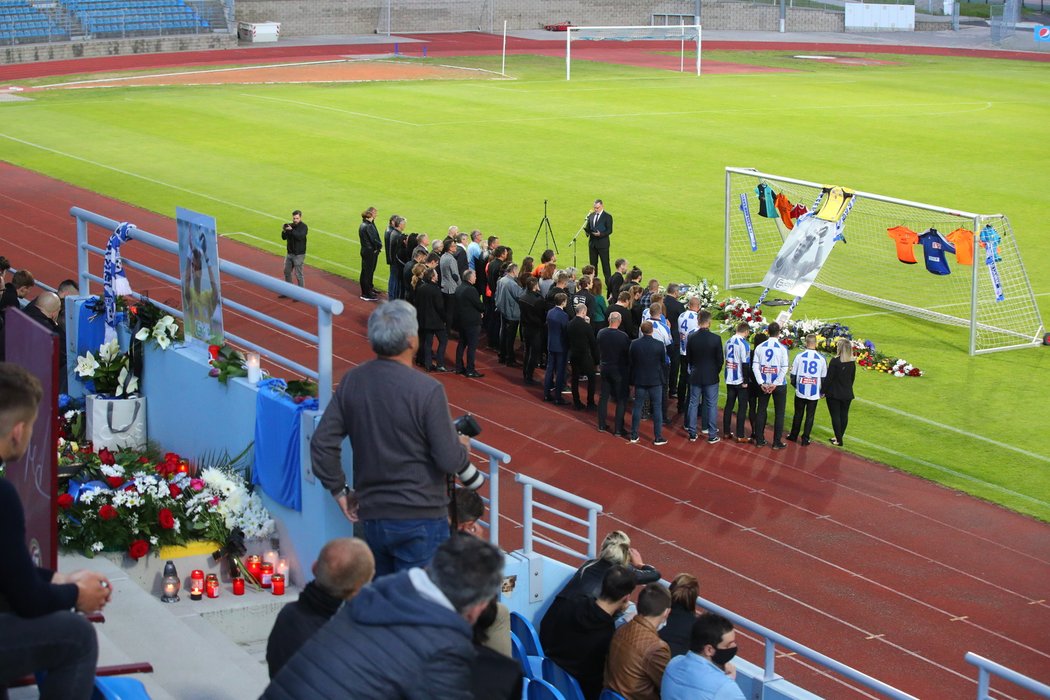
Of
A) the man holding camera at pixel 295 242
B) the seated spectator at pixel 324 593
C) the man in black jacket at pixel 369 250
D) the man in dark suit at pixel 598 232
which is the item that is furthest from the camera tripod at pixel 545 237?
the seated spectator at pixel 324 593

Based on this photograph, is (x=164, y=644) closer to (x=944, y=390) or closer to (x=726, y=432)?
(x=726, y=432)

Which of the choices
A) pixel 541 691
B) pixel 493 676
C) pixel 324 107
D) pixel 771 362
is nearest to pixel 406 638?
pixel 493 676

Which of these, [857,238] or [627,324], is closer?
[627,324]

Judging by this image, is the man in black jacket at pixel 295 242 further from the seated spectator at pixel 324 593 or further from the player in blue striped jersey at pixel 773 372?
the seated spectator at pixel 324 593

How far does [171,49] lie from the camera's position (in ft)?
209

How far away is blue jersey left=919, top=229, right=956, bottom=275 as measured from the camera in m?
20.9

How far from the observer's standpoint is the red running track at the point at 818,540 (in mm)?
11602

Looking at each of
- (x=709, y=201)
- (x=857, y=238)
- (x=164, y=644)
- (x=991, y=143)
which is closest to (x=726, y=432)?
(x=164, y=644)

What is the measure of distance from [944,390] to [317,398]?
1159cm

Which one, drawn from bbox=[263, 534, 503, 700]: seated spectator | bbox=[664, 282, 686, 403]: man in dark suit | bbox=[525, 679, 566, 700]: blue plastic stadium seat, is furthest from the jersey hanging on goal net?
bbox=[263, 534, 503, 700]: seated spectator

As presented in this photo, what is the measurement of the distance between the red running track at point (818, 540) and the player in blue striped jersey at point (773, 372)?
0.38 m

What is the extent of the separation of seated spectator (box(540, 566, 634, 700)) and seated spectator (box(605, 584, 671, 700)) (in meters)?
0.19

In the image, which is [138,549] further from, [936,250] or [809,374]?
[936,250]

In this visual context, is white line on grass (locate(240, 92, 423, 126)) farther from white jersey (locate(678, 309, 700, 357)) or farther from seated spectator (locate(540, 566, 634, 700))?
seated spectator (locate(540, 566, 634, 700))
